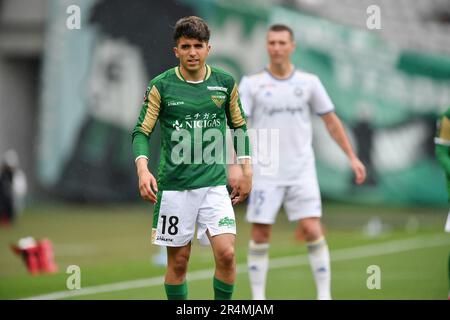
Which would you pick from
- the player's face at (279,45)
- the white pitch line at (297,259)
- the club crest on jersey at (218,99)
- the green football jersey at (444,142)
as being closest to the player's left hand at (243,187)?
the club crest on jersey at (218,99)

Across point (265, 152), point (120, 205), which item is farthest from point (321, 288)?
point (120, 205)

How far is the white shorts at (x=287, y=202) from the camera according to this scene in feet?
34.0

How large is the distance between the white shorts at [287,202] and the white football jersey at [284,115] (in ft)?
0.29

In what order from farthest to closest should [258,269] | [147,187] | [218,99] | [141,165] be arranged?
1. [258,269]
2. [218,99]
3. [141,165]
4. [147,187]

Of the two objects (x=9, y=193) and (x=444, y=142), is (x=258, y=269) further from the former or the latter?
(x=9, y=193)

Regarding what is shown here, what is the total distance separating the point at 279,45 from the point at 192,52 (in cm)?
262

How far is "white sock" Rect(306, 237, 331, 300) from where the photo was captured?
33.4 ft

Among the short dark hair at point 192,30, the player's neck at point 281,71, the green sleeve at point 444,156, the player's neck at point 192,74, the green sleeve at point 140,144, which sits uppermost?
the short dark hair at point 192,30

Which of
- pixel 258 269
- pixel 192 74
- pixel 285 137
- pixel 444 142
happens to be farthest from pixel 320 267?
pixel 192 74

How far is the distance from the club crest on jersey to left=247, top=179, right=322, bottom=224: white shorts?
251cm

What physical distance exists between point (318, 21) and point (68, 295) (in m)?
16.1

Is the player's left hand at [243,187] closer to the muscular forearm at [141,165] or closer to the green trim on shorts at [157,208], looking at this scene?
the green trim on shorts at [157,208]

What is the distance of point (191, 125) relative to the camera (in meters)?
8.05

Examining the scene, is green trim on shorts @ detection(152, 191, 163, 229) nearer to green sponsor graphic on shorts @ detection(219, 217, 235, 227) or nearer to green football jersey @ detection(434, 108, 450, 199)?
green sponsor graphic on shorts @ detection(219, 217, 235, 227)
